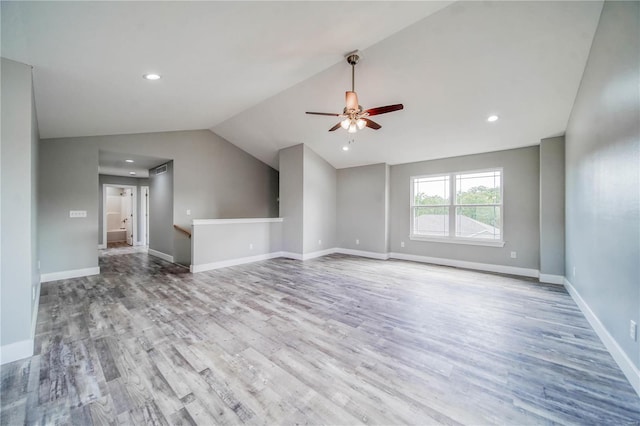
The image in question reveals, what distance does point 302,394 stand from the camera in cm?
167

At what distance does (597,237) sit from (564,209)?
196 centimetres

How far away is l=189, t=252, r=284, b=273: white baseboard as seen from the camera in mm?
4887

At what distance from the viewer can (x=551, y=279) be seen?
4293 mm

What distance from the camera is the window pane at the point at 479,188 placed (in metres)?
→ 5.14

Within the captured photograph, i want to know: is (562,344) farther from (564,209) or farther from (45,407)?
(45,407)

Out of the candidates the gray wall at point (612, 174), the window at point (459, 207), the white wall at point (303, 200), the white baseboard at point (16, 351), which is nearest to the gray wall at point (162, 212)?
the white wall at point (303, 200)

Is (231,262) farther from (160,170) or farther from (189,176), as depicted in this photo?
(160,170)

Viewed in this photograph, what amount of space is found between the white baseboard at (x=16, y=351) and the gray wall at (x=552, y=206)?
6.86 m

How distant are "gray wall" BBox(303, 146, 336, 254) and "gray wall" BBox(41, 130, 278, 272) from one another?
77.4 inches

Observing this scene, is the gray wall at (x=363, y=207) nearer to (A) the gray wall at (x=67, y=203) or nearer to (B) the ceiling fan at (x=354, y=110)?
(B) the ceiling fan at (x=354, y=110)

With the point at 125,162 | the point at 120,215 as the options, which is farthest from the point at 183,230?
the point at 120,215

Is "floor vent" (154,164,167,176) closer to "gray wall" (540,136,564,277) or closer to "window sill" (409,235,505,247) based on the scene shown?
"window sill" (409,235,505,247)

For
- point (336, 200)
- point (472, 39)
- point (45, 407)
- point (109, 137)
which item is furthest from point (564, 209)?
point (109, 137)

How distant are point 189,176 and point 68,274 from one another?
285 centimetres
